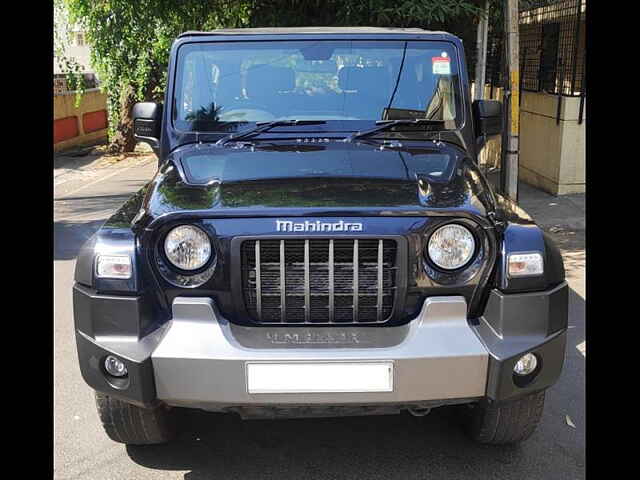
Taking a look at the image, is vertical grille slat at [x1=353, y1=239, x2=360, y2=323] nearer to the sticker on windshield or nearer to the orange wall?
the sticker on windshield

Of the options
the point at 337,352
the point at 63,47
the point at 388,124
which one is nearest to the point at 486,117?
the point at 388,124

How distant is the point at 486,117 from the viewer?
4.06 metres

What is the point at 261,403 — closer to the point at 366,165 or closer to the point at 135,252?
the point at 135,252

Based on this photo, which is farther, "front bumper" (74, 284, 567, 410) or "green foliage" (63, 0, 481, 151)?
"green foliage" (63, 0, 481, 151)

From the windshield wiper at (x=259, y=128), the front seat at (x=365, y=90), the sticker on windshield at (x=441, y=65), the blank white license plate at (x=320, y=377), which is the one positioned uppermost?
the sticker on windshield at (x=441, y=65)

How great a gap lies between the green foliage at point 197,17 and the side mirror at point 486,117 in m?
3.75

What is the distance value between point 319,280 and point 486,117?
179cm

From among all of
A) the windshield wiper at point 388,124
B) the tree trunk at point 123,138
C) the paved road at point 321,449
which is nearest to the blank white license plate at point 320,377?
the paved road at point 321,449

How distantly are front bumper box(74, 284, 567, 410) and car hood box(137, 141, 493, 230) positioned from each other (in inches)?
15.4

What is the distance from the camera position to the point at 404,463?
129 inches

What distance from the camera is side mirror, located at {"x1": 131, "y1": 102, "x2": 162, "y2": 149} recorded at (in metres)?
4.07

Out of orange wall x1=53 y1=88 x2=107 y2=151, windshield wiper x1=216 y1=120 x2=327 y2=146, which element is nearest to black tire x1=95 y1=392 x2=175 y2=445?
windshield wiper x1=216 y1=120 x2=327 y2=146

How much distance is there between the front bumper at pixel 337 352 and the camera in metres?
2.63

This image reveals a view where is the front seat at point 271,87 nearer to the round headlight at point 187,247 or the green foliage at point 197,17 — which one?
the round headlight at point 187,247
